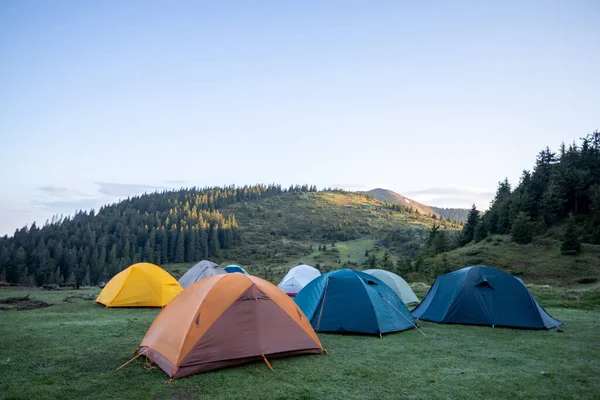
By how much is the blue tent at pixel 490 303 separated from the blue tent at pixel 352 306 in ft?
7.09

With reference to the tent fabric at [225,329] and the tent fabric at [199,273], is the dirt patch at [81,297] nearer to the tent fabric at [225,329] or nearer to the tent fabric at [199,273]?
the tent fabric at [199,273]

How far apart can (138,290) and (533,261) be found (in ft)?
128

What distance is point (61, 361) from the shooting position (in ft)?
25.2

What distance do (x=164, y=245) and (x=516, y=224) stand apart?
305 ft

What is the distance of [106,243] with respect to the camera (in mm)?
102188

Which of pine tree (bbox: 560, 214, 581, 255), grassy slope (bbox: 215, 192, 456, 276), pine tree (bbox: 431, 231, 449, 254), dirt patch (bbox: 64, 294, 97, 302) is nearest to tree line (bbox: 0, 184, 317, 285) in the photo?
grassy slope (bbox: 215, 192, 456, 276)

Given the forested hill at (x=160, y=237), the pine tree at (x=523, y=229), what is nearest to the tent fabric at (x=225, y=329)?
the pine tree at (x=523, y=229)

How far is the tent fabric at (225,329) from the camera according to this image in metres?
7.32

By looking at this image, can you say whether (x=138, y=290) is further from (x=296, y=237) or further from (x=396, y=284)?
(x=296, y=237)

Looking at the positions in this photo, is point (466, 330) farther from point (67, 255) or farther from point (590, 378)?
point (67, 255)

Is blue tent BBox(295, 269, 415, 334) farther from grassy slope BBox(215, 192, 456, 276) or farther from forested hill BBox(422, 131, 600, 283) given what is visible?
grassy slope BBox(215, 192, 456, 276)

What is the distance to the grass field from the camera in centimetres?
634

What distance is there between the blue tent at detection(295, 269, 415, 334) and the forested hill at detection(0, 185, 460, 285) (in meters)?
72.9

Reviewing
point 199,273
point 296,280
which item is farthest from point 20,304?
point 296,280
